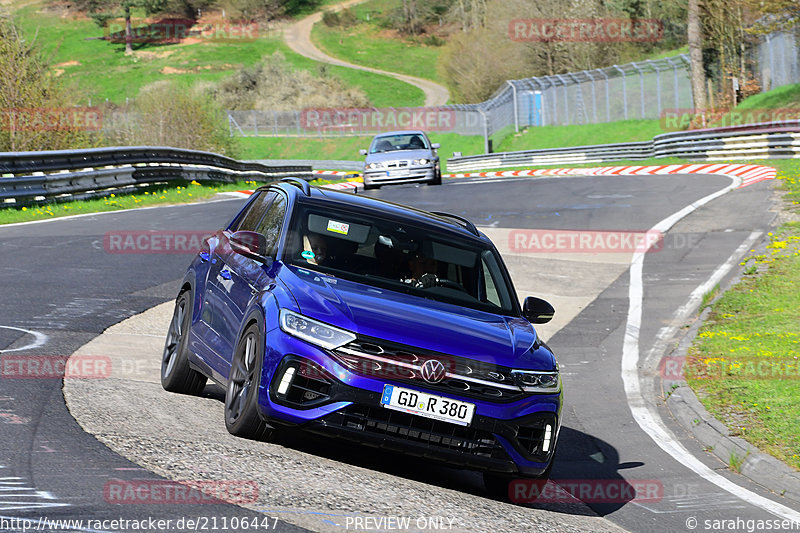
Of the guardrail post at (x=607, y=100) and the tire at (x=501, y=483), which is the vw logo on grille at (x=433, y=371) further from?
the guardrail post at (x=607, y=100)

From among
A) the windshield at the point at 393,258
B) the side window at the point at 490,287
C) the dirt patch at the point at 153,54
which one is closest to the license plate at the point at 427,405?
the windshield at the point at 393,258

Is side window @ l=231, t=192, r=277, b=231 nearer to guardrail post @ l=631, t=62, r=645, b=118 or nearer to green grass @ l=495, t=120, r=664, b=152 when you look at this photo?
green grass @ l=495, t=120, r=664, b=152

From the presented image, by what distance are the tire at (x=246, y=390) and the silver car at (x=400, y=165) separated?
24459mm

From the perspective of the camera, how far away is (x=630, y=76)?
178 ft

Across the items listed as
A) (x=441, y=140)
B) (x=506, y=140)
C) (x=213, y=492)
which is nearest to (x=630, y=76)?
(x=506, y=140)

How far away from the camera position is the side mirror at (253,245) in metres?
7.27

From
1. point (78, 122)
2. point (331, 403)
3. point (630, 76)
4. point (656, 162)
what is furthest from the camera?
point (630, 76)

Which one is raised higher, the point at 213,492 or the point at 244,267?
the point at 244,267

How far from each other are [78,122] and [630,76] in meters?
32.4

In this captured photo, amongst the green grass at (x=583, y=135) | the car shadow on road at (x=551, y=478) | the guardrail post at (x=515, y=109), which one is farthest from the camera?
the guardrail post at (x=515, y=109)

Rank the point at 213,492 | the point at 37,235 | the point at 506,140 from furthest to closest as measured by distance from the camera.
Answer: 1. the point at 506,140
2. the point at 37,235
3. the point at 213,492

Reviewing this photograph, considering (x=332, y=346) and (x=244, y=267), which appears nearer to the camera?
(x=332, y=346)

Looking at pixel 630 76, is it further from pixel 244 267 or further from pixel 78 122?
pixel 244 267

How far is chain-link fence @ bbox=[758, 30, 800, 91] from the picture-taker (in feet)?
149
